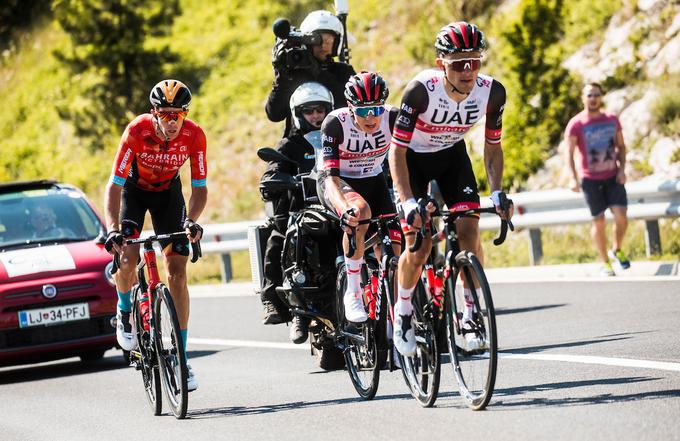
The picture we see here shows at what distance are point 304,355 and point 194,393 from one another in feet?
5.73

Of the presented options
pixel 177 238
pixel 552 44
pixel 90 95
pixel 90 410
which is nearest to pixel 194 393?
pixel 90 410

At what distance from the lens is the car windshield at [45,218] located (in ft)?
42.8

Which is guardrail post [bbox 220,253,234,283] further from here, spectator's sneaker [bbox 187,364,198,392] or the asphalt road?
spectator's sneaker [bbox 187,364,198,392]

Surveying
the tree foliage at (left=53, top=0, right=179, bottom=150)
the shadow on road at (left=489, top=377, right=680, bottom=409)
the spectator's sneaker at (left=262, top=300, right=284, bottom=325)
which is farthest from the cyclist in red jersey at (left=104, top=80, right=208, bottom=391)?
the tree foliage at (left=53, top=0, right=179, bottom=150)

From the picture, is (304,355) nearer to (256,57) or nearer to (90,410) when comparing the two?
(90,410)

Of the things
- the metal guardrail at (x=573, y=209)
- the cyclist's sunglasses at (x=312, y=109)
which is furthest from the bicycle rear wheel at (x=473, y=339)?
the metal guardrail at (x=573, y=209)

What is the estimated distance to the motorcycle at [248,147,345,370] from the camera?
33.2ft

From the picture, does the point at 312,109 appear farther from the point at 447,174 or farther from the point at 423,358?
the point at 423,358

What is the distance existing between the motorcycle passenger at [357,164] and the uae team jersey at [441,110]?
590 mm

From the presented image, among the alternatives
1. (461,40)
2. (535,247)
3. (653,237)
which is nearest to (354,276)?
(461,40)

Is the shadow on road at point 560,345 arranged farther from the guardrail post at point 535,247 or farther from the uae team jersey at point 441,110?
the guardrail post at point 535,247

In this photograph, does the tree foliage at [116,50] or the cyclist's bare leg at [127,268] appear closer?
the cyclist's bare leg at [127,268]

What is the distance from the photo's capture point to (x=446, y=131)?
835 cm

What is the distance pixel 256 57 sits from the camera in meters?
35.0
